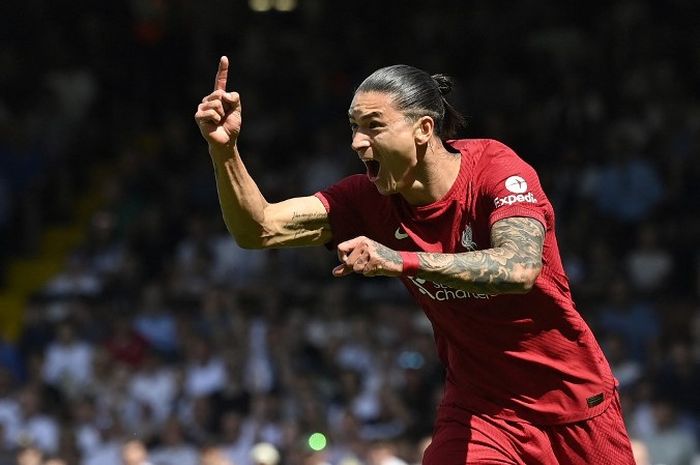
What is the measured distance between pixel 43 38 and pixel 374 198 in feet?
41.5

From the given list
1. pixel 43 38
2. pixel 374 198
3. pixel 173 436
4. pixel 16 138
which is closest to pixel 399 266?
pixel 374 198

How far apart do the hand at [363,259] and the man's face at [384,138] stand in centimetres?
82

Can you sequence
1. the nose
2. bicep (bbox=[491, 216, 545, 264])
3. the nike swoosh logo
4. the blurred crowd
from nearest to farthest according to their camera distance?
bicep (bbox=[491, 216, 545, 264]), the nose, the nike swoosh logo, the blurred crowd

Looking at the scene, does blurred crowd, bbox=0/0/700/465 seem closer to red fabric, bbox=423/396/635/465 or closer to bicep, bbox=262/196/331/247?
bicep, bbox=262/196/331/247

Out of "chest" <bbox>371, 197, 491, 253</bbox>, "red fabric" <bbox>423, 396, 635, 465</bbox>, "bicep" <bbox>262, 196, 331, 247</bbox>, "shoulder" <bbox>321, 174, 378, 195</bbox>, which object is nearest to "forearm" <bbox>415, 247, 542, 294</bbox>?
"chest" <bbox>371, 197, 491, 253</bbox>

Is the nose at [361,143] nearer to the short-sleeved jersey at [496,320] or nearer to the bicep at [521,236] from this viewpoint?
the short-sleeved jersey at [496,320]

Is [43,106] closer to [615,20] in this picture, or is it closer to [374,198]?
[615,20]

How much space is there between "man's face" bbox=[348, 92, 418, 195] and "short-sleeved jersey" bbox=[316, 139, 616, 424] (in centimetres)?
20

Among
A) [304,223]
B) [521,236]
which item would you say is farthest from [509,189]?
[304,223]

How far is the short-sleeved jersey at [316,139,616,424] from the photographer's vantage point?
4996mm

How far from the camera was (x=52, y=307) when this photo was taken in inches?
545

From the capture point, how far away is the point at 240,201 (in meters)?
5.20

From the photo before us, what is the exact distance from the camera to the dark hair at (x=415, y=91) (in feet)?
16.4

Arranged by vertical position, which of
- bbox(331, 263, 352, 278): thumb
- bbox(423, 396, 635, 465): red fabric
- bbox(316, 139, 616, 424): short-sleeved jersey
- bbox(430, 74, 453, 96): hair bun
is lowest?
bbox(423, 396, 635, 465): red fabric
